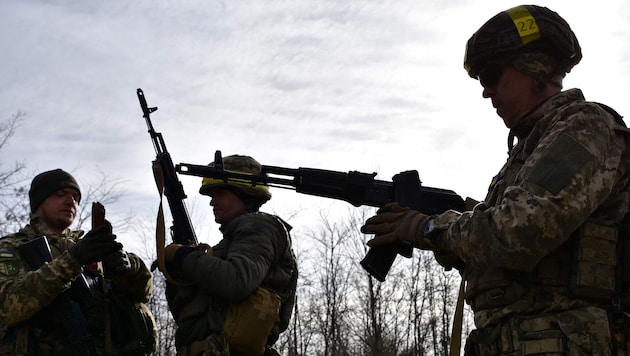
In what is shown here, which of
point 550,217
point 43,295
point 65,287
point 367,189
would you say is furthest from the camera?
point 65,287

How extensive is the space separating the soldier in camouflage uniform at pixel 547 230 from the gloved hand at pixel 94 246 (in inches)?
106

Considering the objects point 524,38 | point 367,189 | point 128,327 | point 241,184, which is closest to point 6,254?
point 128,327

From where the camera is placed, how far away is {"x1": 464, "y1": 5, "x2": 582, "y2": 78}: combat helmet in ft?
10.5

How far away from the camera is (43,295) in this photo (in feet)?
15.9

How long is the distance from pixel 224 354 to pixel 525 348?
2244 millimetres

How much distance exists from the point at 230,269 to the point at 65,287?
1.54m

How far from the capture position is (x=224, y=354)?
435 centimetres

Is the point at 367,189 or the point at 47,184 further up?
the point at 47,184

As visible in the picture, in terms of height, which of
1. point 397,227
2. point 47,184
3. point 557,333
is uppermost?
point 47,184

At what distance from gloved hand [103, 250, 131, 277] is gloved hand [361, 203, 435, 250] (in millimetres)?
2549

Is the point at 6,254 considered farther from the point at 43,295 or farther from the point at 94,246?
the point at 94,246

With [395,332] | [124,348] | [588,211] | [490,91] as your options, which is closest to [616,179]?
[588,211]

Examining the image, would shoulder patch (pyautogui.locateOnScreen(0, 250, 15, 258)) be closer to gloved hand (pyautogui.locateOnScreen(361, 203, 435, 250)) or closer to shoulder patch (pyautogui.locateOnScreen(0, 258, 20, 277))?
shoulder patch (pyautogui.locateOnScreen(0, 258, 20, 277))

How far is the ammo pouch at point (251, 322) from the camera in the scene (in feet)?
14.4
